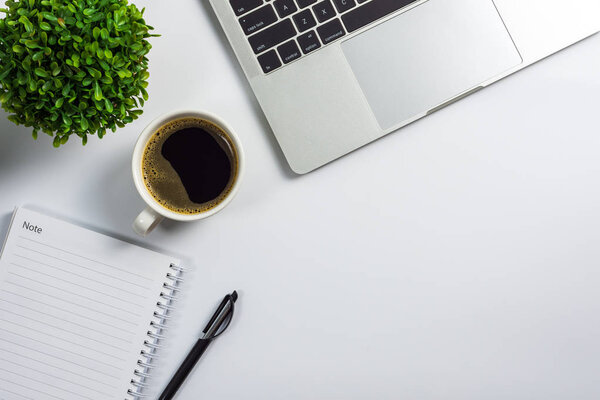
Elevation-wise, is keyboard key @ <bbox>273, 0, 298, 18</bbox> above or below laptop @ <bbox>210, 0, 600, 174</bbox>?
above

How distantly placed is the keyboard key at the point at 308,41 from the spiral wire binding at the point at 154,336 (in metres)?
0.36

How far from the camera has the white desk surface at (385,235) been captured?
0.83 metres

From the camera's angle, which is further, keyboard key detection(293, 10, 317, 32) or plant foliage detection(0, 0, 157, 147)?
keyboard key detection(293, 10, 317, 32)

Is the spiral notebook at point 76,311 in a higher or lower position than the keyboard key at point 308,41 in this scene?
lower

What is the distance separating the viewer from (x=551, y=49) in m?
0.80

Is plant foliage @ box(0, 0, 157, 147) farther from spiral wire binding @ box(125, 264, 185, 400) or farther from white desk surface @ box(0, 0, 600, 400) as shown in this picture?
spiral wire binding @ box(125, 264, 185, 400)

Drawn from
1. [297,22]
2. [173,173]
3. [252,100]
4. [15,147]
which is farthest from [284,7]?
[15,147]

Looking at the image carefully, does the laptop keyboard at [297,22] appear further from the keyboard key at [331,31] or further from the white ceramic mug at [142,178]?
the white ceramic mug at [142,178]

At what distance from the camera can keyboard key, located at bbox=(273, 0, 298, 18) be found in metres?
0.78

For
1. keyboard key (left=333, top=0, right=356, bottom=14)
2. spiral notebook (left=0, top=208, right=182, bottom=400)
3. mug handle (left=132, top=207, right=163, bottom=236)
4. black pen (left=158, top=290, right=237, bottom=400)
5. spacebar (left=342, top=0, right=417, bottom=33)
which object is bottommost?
black pen (left=158, top=290, right=237, bottom=400)

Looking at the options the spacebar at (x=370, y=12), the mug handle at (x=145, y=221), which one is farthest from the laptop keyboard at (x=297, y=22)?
the mug handle at (x=145, y=221)

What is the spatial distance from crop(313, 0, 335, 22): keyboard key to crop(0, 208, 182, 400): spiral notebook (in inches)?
15.7

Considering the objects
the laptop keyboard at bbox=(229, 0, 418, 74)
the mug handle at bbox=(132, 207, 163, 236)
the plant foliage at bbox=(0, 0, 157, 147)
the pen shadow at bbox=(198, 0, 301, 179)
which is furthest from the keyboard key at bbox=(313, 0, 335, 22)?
the mug handle at bbox=(132, 207, 163, 236)

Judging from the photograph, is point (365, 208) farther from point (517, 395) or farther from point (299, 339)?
point (517, 395)
